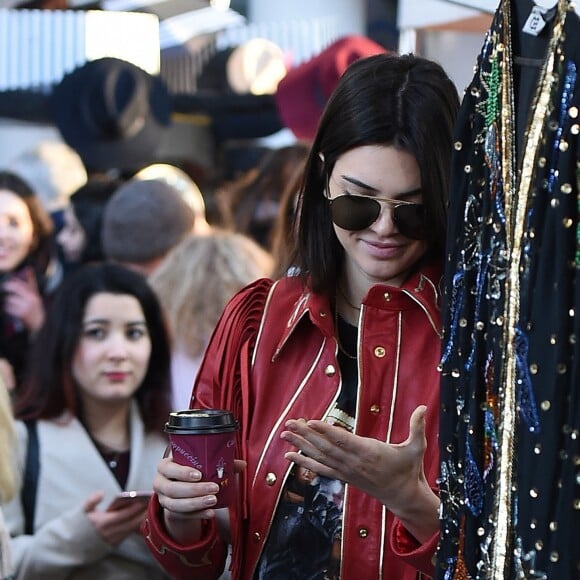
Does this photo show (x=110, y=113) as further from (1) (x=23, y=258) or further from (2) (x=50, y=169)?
(1) (x=23, y=258)

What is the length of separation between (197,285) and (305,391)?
2.23 meters

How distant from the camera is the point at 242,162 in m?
8.00

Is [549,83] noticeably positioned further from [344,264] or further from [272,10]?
[272,10]

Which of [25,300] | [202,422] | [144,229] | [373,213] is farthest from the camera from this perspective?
→ [25,300]

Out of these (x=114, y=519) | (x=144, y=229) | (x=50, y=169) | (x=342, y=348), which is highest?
(x=50, y=169)

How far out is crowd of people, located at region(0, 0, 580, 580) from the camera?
166 centimetres

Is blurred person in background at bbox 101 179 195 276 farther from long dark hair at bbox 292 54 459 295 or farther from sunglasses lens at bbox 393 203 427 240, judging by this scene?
sunglasses lens at bbox 393 203 427 240

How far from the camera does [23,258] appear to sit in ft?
19.1

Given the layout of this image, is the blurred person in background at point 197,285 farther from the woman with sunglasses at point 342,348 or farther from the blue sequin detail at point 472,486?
the blue sequin detail at point 472,486

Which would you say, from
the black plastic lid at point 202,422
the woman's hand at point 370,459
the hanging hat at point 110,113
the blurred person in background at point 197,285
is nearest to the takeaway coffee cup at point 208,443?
the black plastic lid at point 202,422

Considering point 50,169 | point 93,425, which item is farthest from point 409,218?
point 50,169

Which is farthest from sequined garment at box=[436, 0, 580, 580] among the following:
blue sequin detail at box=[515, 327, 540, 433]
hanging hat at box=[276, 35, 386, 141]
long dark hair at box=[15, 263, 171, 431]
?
hanging hat at box=[276, 35, 386, 141]

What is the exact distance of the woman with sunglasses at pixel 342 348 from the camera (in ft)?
7.29

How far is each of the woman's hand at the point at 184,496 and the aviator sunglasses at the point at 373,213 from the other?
18.6 inches
